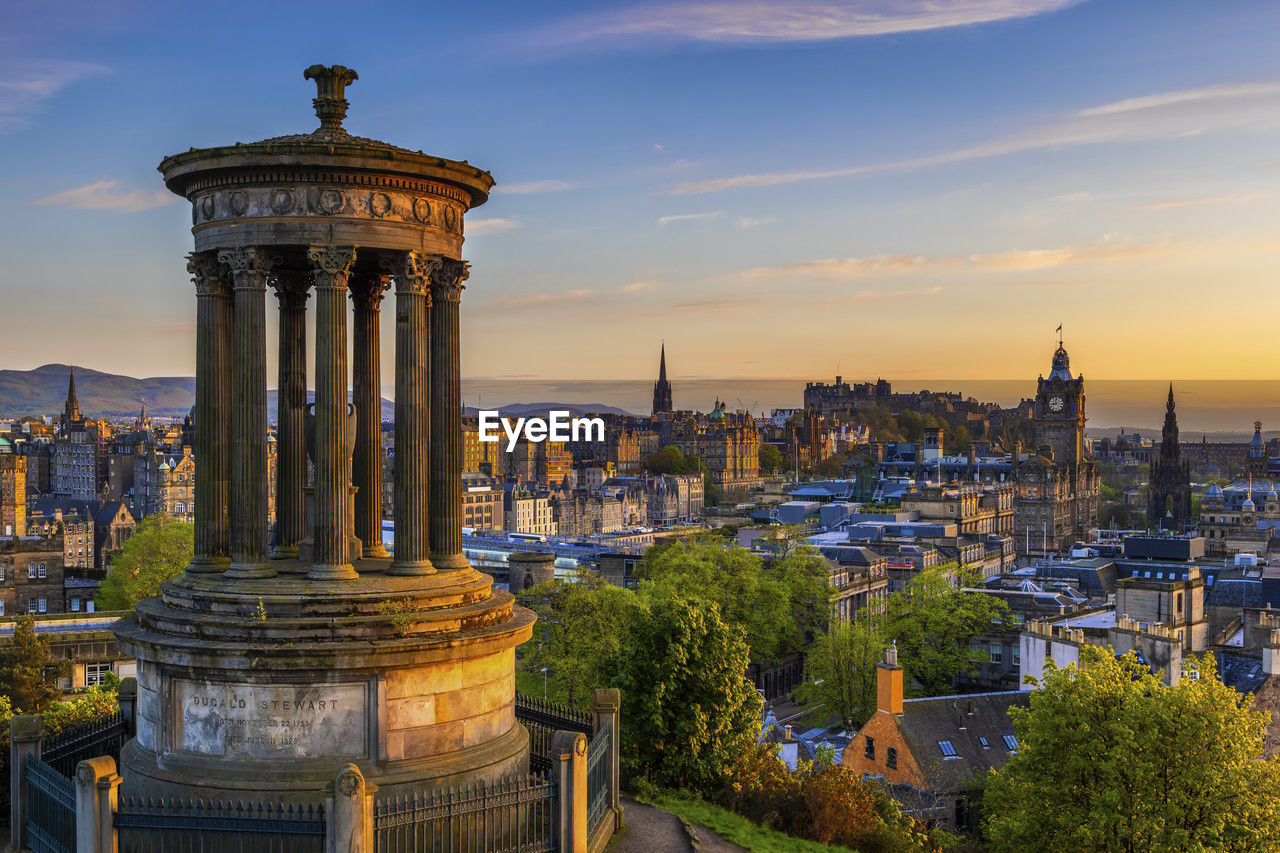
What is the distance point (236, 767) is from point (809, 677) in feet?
187

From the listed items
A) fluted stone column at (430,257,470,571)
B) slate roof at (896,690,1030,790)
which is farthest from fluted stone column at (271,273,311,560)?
slate roof at (896,690,1030,790)

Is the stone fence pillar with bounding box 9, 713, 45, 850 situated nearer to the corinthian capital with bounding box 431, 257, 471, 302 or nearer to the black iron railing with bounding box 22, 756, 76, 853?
the black iron railing with bounding box 22, 756, 76, 853

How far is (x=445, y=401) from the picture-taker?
22.3 m

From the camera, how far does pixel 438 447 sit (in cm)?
2230

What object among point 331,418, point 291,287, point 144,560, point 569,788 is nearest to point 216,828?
point 569,788

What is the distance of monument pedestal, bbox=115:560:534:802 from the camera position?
1919 centimetres

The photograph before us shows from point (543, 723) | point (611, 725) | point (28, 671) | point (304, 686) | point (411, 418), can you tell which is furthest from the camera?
point (28, 671)

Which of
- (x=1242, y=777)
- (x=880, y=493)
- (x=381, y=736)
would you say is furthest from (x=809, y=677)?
(x=880, y=493)

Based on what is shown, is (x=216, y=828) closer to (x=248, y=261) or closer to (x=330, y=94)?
(x=248, y=261)

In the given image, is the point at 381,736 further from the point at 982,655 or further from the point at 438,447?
the point at 982,655

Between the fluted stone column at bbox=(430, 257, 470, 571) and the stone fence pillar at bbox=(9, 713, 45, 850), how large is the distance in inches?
299

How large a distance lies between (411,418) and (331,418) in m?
1.35

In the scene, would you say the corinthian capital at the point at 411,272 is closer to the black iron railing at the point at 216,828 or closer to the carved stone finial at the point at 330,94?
the carved stone finial at the point at 330,94

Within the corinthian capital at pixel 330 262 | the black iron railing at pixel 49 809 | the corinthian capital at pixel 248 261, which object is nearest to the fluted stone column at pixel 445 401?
the corinthian capital at pixel 330 262
